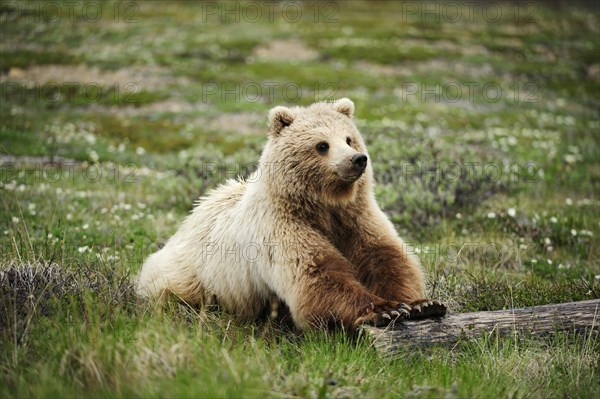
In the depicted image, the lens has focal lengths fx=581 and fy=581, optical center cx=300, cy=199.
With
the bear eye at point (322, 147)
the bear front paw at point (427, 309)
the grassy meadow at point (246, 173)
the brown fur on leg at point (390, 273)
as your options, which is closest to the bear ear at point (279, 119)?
the bear eye at point (322, 147)

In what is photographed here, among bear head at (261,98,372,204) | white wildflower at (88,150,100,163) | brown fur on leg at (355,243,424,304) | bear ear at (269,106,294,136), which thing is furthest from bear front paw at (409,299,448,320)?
white wildflower at (88,150,100,163)

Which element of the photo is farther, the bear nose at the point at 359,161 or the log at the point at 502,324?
the bear nose at the point at 359,161

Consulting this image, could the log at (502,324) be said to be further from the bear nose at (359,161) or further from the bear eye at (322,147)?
the bear eye at (322,147)

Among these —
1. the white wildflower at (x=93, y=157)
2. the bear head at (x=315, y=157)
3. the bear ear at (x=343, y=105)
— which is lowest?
the white wildflower at (x=93, y=157)

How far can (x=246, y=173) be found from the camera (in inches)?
461

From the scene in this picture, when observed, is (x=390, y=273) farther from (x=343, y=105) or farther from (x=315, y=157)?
(x=343, y=105)

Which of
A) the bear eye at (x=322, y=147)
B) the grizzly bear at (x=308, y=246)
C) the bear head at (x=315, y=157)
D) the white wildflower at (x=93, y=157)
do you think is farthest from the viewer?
the white wildflower at (x=93, y=157)

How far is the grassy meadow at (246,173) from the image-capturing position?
4.06m

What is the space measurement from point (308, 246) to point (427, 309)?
1176mm

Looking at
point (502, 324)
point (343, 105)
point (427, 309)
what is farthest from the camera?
point (343, 105)

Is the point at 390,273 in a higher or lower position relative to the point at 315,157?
lower

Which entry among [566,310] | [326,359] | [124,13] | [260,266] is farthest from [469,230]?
[124,13]

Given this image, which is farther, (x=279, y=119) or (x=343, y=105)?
(x=343, y=105)

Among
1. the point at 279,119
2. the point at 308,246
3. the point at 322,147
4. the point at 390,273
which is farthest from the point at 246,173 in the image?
the point at 390,273
